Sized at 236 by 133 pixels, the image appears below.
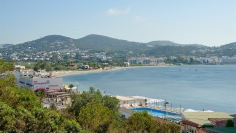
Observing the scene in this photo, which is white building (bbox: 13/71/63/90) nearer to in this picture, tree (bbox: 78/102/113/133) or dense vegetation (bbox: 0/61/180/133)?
dense vegetation (bbox: 0/61/180/133)

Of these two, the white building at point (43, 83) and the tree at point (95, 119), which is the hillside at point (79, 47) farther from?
the tree at point (95, 119)

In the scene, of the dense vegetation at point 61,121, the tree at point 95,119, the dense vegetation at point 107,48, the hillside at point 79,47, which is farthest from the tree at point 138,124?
the hillside at point 79,47

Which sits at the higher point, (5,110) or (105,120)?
(5,110)

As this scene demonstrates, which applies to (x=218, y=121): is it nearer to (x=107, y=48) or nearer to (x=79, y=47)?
(x=79, y=47)

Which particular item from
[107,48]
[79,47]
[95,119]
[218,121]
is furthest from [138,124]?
[107,48]

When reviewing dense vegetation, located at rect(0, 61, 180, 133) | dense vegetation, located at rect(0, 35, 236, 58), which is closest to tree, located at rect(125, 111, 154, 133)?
dense vegetation, located at rect(0, 61, 180, 133)

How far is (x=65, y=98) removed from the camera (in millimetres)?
24844

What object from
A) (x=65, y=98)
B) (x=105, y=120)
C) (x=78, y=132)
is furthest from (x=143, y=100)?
(x=78, y=132)

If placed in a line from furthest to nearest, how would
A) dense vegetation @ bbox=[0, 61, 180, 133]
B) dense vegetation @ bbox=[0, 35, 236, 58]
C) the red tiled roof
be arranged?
dense vegetation @ bbox=[0, 35, 236, 58] → the red tiled roof → dense vegetation @ bbox=[0, 61, 180, 133]

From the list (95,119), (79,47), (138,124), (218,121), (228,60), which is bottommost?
(228,60)

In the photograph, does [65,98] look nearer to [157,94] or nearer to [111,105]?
[111,105]

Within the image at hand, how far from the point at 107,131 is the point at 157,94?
86.0 feet

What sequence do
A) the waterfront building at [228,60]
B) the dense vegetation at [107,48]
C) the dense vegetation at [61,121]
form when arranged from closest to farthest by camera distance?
the dense vegetation at [61,121]
the waterfront building at [228,60]
the dense vegetation at [107,48]

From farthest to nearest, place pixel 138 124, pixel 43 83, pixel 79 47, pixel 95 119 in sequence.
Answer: pixel 79 47 → pixel 43 83 → pixel 138 124 → pixel 95 119
